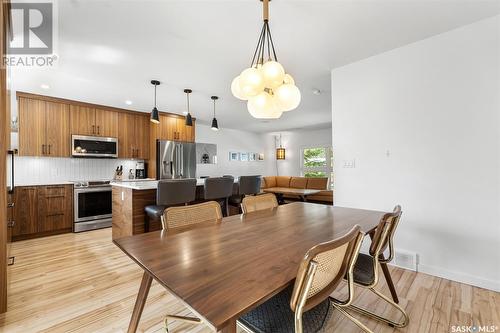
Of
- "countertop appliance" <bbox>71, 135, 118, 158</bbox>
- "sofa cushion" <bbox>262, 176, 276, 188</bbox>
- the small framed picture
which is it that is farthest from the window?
"countertop appliance" <bbox>71, 135, 118, 158</bbox>

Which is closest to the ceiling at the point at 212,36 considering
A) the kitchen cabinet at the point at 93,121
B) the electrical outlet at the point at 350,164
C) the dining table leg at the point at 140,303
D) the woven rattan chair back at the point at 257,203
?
the kitchen cabinet at the point at 93,121

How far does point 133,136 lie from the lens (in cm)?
484

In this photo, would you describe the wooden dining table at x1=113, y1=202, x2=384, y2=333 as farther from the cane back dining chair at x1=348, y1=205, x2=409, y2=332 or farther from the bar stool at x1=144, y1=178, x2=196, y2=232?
the bar stool at x1=144, y1=178, x2=196, y2=232

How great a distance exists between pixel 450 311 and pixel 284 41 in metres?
2.67

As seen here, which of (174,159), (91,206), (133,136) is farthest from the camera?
(174,159)

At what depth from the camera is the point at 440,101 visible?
220 cm

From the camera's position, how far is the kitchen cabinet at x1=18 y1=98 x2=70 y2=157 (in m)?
3.65

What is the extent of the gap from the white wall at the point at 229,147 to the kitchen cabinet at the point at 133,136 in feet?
5.42

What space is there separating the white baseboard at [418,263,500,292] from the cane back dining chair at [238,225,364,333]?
183 cm

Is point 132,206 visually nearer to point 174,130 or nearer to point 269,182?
point 174,130

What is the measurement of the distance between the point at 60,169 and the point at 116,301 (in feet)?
11.6

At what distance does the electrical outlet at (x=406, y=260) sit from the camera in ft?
7.65

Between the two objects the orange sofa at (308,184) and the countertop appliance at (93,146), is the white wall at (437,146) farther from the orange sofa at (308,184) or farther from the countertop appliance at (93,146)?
the countertop appliance at (93,146)

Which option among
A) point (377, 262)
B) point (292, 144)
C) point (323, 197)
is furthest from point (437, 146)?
point (292, 144)
